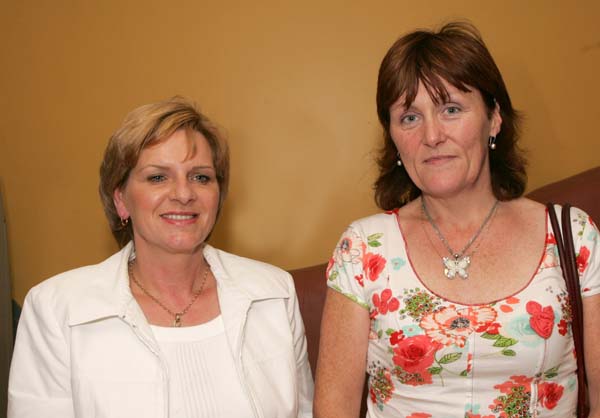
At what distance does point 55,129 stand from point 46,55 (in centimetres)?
29

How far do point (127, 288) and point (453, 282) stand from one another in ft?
3.00

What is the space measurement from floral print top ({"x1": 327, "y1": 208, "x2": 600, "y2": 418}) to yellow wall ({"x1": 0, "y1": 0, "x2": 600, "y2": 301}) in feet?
2.73

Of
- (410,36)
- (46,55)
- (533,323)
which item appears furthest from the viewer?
(46,55)

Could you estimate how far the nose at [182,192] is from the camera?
1800 mm

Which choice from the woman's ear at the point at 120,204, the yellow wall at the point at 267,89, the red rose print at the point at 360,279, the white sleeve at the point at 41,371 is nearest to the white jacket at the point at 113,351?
the white sleeve at the point at 41,371

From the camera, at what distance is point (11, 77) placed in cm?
248

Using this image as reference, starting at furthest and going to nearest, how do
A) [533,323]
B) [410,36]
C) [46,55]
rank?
[46,55] → [410,36] → [533,323]

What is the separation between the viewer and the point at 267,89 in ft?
7.95

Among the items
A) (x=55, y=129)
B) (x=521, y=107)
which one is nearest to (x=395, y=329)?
(x=521, y=107)

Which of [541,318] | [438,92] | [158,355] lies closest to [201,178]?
[158,355]

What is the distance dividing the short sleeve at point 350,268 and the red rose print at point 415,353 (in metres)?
0.15

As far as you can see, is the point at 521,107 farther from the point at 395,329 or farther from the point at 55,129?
the point at 55,129

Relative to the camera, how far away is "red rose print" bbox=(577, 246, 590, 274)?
64.6 inches

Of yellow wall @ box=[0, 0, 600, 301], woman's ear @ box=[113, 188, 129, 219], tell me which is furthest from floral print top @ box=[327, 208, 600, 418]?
yellow wall @ box=[0, 0, 600, 301]
